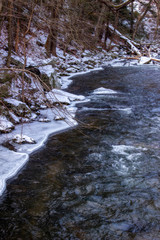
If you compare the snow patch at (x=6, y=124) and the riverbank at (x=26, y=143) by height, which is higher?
the snow patch at (x=6, y=124)

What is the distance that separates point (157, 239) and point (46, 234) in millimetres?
1318

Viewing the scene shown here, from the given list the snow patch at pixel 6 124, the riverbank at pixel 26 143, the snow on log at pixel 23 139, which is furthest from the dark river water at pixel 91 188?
the snow patch at pixel 6 124

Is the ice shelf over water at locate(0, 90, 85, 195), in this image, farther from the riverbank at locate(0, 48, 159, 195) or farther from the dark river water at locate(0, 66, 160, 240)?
the dark river water at locate(0, 66, 160, 240)

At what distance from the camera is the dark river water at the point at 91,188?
2.99 m

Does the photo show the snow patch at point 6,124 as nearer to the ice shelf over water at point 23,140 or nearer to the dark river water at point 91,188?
the ice shelf over water at point 23,140

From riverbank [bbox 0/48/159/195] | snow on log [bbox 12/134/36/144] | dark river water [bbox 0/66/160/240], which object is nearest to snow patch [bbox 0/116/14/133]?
riverbank [bbox 0/48/159/195]

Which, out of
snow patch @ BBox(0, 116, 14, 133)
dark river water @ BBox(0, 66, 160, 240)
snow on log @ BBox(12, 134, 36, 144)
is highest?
snow patch @ BBox(0, 116, 14, 133)

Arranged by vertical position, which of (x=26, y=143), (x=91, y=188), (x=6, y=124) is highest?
(x=6, y=124)

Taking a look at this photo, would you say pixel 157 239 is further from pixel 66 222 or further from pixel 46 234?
pixel 46 234

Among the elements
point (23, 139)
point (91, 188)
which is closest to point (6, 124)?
point (23, 139)

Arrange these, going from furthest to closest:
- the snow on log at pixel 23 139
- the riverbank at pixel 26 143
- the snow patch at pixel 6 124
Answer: the snow patch at pixel 6 124, the snow on log at pixel 23 139, the riverbank at pixel 26 143

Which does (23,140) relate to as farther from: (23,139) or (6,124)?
(6,124)

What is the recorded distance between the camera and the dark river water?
2986 millimetres

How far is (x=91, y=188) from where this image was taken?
3773 mm
